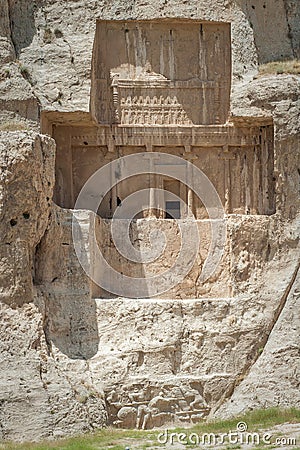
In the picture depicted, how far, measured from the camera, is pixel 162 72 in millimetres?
31062

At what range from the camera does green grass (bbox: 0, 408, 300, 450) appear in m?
24.9

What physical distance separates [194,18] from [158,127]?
291 cm

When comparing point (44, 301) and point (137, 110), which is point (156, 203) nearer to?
point (137, 110)

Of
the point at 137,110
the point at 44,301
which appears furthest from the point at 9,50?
the point at 44,301

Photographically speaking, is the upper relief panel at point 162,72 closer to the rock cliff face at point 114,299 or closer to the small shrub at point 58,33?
the rock cliff face at point 114,299

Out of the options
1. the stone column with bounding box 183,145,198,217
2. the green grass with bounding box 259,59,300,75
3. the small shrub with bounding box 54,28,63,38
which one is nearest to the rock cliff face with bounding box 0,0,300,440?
the small shrub with bounding box 54,28,63,38

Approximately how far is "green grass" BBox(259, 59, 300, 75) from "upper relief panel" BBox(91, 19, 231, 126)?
101 cm

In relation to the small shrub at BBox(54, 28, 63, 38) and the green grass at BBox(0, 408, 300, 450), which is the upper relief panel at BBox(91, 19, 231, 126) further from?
the green grass at BBox(0, 408, 300, 450)

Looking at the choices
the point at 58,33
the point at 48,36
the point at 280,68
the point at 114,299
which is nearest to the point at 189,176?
the point at 280,68

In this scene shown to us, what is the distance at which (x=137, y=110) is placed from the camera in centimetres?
3084

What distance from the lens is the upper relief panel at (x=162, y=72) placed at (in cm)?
3084

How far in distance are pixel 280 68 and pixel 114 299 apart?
283 inches

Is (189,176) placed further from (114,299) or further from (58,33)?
(58,33)

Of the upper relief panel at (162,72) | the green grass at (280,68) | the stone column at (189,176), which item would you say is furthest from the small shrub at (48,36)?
the green grass at (280,68)
